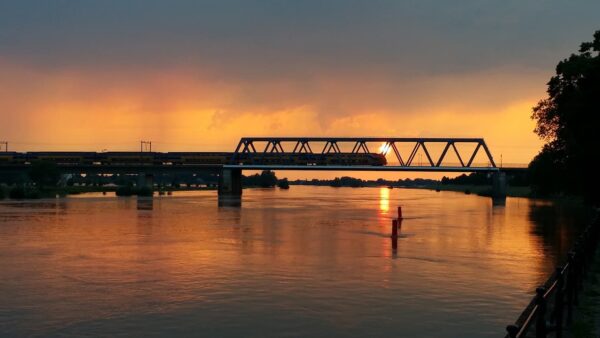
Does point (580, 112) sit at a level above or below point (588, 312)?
above

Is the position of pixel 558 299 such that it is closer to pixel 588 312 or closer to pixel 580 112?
pixel 588 312

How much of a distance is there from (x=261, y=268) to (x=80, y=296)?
8.97 m

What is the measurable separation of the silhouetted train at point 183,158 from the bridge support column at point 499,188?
30432 millimetres

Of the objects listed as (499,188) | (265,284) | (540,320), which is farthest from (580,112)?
(499,188)

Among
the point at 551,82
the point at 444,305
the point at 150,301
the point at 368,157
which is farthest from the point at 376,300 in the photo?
the point at 368,157

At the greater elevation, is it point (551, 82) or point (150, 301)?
point (551, 82)

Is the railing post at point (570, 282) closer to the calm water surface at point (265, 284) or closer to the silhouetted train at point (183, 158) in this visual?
the calm water surface at point (265, 284)

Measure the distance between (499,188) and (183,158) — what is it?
8819 centimetres

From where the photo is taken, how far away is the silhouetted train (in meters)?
162

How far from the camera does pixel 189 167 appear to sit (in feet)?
528

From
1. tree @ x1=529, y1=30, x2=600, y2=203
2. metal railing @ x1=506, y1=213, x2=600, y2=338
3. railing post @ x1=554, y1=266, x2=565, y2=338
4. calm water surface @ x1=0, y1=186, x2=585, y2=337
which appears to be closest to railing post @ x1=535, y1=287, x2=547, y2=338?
metal railing @ x1=506, y1=213, x2=600, y2=338

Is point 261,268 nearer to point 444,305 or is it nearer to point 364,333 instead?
point 444,305

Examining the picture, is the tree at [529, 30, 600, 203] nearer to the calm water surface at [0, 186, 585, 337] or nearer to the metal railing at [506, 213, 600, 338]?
the calm water surface at [0, 186, 585, 337]

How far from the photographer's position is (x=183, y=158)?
168 m
